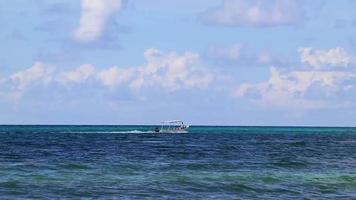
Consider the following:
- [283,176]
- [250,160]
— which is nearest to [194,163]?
[250,160]

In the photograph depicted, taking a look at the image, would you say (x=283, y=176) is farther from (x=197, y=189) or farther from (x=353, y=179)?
(x=197, y=189)

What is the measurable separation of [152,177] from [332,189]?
35.9 feet

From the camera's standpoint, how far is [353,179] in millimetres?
43844

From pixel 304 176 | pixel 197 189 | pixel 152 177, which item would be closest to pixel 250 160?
pixel 304 176

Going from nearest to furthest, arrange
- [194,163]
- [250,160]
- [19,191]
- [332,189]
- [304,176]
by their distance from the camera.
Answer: [19,191], [332,189], [304,176], [194,163], [250,160]

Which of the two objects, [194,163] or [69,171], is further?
[194,163]

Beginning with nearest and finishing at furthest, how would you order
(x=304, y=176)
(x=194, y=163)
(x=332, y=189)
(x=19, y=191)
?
1. (x=19, y=191)
2. (x=332, y=189)
3. (x=304, y=176)
4. (x=194, y=163)

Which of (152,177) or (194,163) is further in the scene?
(194,163)

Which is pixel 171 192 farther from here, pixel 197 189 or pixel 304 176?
pixel 304 176

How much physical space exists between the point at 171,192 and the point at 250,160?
82.3ft

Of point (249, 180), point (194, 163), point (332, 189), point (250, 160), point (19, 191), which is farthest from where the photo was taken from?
point (250, 160)

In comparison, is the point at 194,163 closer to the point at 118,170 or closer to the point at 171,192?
the point at 118,170

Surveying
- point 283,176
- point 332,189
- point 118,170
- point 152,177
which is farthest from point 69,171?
point 332,189

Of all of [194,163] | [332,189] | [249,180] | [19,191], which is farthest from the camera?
[194,163]
